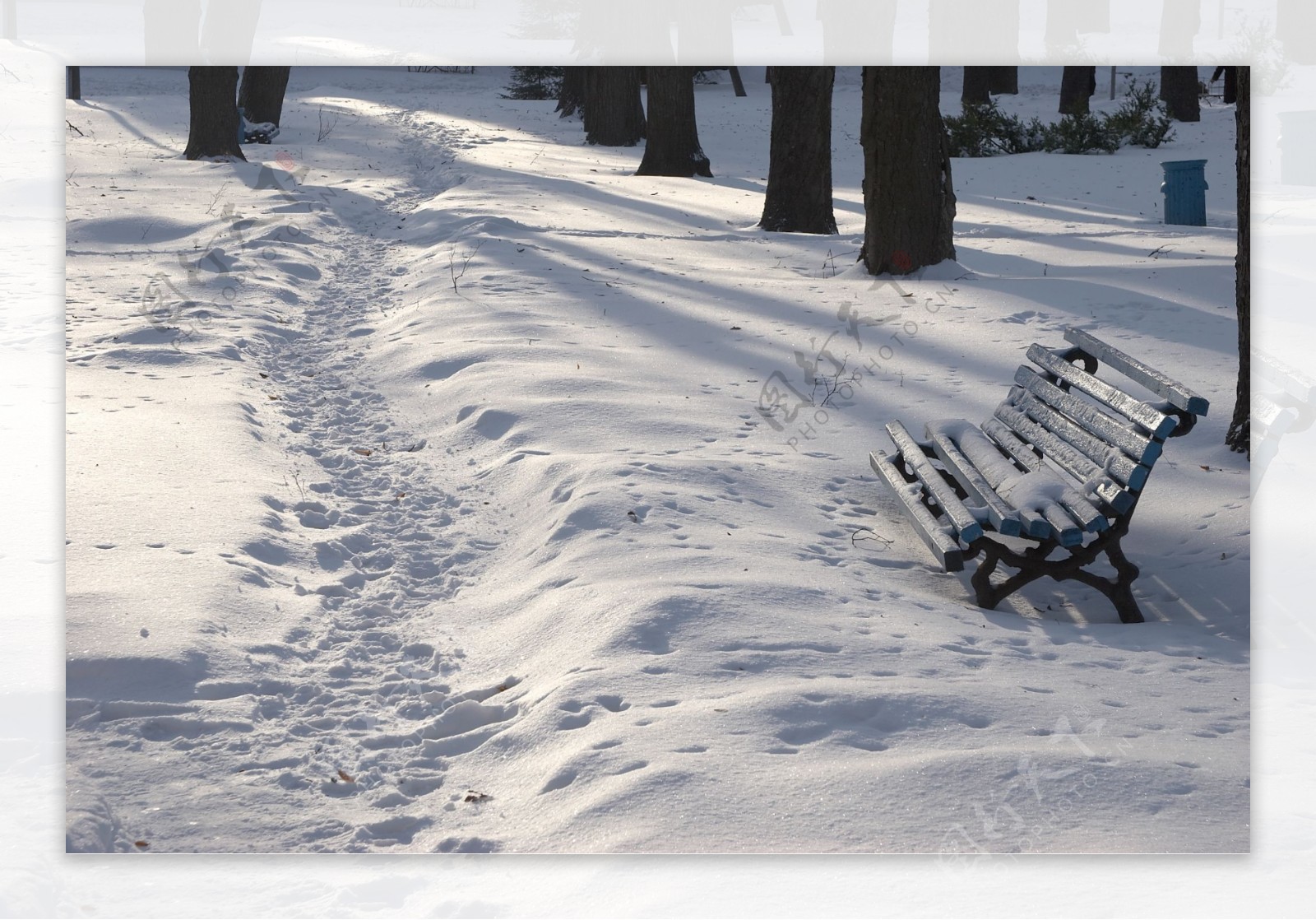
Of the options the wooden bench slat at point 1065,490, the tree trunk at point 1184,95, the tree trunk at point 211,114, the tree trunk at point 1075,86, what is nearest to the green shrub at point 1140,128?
the tree trunk at point 1184,95

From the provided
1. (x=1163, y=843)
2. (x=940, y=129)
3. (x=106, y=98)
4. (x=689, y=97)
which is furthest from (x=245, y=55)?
(x=1163, y=843)

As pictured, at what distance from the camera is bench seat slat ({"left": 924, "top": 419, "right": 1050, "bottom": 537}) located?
4.49 m

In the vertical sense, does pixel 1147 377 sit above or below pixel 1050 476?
above

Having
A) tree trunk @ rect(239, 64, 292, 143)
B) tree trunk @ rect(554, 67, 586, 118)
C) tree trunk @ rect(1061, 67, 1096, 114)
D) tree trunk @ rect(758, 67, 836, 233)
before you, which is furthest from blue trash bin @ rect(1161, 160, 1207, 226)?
tree trunk @ rect(554, 67, 586, 118)

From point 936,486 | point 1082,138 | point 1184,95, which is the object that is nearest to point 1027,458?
point 936,486

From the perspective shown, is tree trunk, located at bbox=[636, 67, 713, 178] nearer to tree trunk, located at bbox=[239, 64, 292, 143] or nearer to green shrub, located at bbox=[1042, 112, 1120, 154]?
green shrub, located at bbox=[1042, 112, 1120, 154]

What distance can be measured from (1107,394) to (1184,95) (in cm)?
2294

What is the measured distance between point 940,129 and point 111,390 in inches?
270

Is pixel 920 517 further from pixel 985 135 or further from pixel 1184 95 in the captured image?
pixel 1184 95

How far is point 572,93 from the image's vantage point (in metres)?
30.0

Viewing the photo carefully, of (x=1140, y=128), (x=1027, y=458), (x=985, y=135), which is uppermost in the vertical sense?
(x=1140, y=128)

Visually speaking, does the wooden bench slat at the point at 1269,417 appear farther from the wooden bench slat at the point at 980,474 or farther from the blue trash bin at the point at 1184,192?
the blue trash bin at the point at 1184,192

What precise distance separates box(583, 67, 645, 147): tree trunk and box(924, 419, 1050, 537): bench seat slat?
18.9 m

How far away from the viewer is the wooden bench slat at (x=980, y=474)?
4484mm
